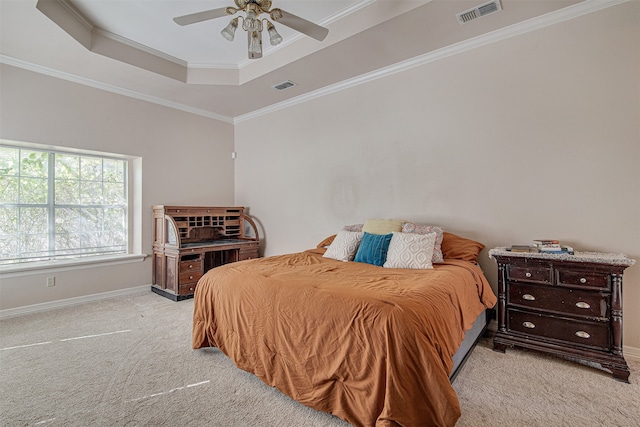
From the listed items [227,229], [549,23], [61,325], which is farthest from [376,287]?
[227,229]

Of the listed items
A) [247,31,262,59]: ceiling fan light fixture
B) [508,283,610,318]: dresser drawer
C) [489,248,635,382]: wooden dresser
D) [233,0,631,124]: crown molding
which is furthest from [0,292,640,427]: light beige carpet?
[233,0,631,124]: crown molding

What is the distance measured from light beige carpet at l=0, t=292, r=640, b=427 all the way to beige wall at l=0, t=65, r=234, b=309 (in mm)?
1091

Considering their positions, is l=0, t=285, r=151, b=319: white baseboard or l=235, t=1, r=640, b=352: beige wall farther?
l=0, t=285, r=151, b=319: white baseboard

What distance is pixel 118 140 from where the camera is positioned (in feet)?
13.8

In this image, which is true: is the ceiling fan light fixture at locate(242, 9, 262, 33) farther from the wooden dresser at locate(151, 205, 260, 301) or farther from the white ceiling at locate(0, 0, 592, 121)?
the wooden dresser at locate(151, 205, 260, 301)

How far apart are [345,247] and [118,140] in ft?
11.5

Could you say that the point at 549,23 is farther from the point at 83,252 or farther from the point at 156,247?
the point at 83,252

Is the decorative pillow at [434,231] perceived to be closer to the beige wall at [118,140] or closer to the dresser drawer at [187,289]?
the dresser drawer at [187,289]

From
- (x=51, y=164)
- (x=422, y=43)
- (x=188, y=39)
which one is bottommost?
(x=51, y=164)

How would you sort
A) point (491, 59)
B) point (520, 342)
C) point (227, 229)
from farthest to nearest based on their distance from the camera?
1. point (227, 229)
2. point (491, 59)
3. point (520, 342)

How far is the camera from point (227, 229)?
5.04 metres

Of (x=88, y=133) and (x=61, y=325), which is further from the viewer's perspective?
(x=88, y=133)

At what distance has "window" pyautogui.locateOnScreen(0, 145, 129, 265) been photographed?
3568 millimetres

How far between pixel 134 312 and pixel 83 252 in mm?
1341
